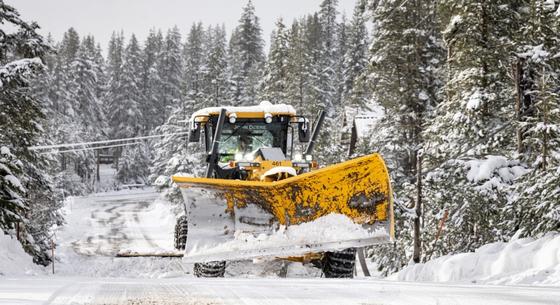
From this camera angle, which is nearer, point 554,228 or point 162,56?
point 554,228

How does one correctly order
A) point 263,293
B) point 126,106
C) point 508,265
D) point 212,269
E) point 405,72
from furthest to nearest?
point 126,106 < point 405,72 < point 212,269 < point 508,265 < point 263,293

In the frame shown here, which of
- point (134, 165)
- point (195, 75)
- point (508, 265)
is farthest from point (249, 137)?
point (134, 165)

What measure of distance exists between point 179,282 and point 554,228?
4.86 meters

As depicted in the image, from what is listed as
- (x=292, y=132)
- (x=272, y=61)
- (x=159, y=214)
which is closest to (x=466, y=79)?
(x=292, y=132)

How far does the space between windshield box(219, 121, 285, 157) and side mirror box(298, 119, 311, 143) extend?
351 mm

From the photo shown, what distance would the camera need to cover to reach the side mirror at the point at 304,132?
10.5 metres

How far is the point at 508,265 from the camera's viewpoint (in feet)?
22.5

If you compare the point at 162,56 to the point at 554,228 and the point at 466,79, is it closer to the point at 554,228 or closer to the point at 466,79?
the point at 466,79

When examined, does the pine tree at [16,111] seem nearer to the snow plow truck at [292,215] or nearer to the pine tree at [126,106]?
the snow plow truck at [292,215]

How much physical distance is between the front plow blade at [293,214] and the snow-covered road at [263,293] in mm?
2095

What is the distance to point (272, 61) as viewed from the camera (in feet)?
113

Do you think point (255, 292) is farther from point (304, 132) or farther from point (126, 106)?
point (126, 106)

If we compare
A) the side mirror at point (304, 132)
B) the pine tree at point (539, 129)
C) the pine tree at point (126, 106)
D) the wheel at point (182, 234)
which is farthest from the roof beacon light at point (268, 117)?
the pine tree at point (126, 106)

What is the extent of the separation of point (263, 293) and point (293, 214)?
2.99 m
